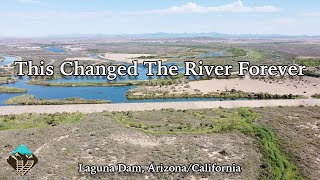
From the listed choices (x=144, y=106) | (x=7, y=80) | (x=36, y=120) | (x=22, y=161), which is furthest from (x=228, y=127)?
(x=7, y=80)

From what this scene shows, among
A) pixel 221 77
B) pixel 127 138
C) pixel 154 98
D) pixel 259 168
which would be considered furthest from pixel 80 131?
pixel 221 77

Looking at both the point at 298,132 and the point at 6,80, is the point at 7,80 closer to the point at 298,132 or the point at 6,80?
the point at 6,80

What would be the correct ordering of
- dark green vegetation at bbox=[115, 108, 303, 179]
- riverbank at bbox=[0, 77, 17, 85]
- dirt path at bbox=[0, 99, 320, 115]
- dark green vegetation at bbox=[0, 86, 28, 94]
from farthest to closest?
riverbank at bbox=[0, 77, 17, 85] → dark green vegetation at bbox=[0, 86, 28, 94] → dirt path at bbox=[0, 99, 320, 115] → dark green vegetation at bbox=[115, 108, 303, 179]

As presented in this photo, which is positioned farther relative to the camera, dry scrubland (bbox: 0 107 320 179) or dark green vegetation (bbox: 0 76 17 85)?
dark green vegetation (bbox: 0 76 17 85)

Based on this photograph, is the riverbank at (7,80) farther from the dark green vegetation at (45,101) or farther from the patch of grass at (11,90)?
the dark green vegetation at (45,101)

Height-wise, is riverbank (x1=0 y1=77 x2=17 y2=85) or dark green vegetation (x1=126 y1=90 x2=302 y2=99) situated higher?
riverbank (x1=0 y1=77 x2=17 y2=85)

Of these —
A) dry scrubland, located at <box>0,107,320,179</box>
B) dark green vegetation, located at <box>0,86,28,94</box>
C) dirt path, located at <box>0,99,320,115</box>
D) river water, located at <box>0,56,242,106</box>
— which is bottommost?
dry scrubland, located at <box>0,107,320,179</box>

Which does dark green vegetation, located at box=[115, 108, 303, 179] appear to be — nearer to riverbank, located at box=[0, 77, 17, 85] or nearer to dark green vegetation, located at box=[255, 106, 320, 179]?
dark green vegetation, located at box=[255, 106, 320, 179]

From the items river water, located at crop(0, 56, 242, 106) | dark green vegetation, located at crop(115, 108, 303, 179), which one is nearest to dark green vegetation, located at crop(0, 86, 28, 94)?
river water, located at crop(0, 56, 242, 106)
